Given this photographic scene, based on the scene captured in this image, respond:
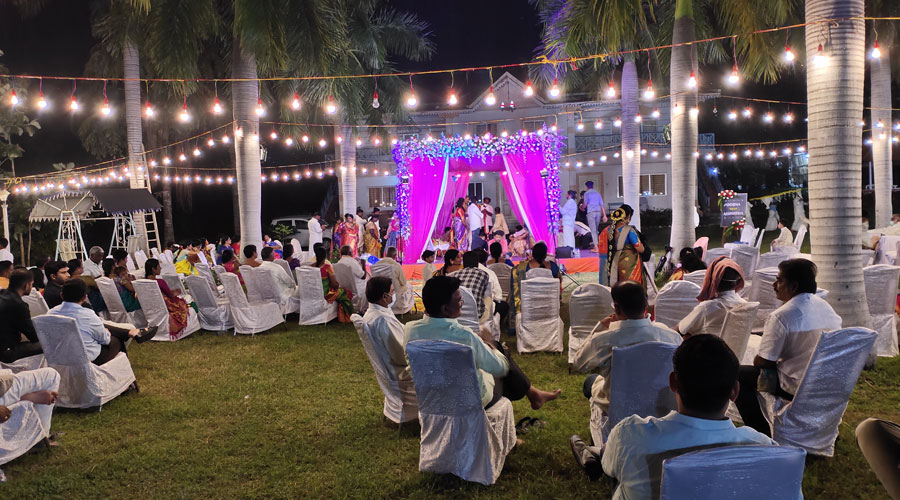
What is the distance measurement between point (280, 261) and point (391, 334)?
20.3 feet

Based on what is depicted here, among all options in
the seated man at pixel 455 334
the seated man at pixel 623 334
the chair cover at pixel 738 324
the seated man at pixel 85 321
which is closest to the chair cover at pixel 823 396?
the chair cover at pixel 738 324

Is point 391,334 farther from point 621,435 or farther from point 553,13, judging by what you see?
point 553,13

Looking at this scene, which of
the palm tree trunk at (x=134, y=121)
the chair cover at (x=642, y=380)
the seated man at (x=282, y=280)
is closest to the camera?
the chair cover at (x=642, y=380)

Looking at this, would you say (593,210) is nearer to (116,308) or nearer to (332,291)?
(332,291)

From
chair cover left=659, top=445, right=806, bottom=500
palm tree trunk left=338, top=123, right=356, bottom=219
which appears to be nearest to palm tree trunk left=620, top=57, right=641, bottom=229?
palm tree trunk left=338, top=123, right=356, bottom=219

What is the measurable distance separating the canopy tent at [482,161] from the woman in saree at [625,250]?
21.4 feet

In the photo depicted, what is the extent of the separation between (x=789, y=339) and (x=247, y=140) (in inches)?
416

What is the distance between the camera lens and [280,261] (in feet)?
33.8

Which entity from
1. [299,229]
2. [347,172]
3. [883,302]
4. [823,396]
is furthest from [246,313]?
[299,229]

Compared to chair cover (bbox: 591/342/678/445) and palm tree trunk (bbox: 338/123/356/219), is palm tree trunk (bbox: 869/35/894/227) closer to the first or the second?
palm tree trunk (bbox: 338/123/356/219)

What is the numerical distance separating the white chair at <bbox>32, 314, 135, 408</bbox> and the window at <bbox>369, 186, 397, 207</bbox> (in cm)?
2727

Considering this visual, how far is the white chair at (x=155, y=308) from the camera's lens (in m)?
8.09

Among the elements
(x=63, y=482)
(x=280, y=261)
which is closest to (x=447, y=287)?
(x=63, y=482)

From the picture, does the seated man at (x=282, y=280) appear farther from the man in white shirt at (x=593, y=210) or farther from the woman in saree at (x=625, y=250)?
the man in white shirt at (x=593, y=210)
